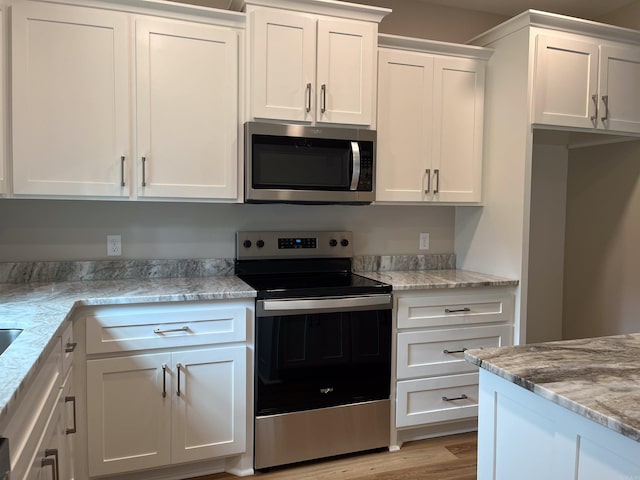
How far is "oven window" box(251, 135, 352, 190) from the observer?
245 cm

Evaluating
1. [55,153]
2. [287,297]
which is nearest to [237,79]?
[55,153]

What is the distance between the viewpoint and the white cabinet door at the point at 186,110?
2.30 meters

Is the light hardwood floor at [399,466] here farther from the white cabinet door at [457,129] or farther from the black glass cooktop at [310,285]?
the white cabinet door at [457,129]

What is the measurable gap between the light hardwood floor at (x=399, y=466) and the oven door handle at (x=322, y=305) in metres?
0.78

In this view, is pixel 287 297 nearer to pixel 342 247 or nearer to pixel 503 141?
pixel 342 247

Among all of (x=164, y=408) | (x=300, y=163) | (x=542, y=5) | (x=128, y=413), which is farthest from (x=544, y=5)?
(x=128, y=413)

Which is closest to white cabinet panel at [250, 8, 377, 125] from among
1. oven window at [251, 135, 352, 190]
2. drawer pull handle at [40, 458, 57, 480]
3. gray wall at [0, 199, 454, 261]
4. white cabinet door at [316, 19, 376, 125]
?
white cabinet door at [316, 19, 376, 125]

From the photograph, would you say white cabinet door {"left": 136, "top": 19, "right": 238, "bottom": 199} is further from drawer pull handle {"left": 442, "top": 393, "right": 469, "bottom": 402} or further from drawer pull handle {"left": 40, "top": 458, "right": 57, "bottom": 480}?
drawer pull handle {"left": 442, "top": 393, "right": 469, "bottom": 402}

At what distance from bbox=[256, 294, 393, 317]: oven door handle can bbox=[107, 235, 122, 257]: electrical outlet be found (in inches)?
34.1

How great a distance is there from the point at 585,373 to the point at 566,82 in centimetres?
210

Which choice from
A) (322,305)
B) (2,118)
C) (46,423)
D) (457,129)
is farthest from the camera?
(457,129)

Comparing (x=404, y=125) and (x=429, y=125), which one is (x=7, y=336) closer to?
(x=404, y=125)

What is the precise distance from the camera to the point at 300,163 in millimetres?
2520

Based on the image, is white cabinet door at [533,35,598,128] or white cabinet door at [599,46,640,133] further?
white cabinet door at [599,46,640,133]
